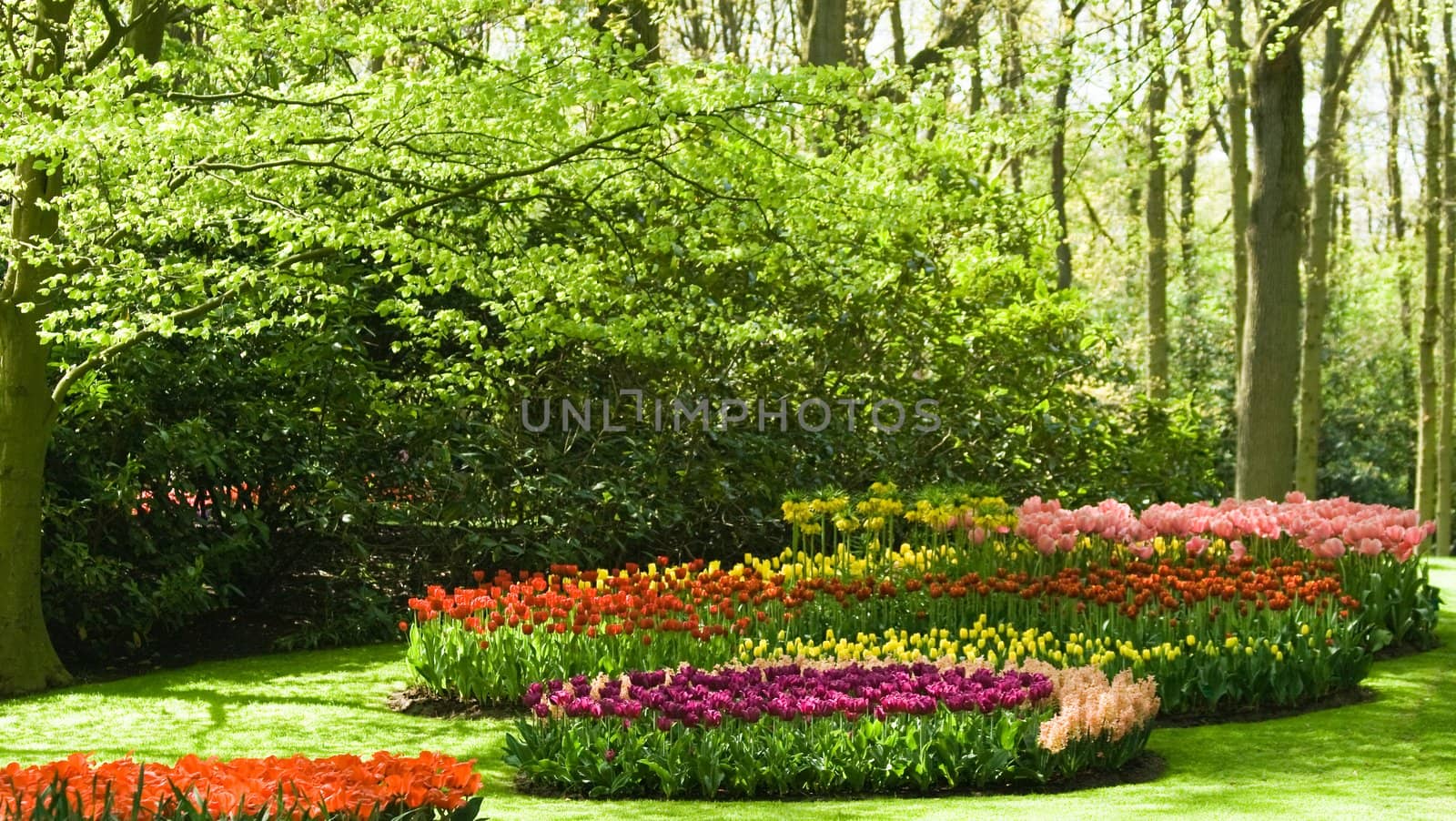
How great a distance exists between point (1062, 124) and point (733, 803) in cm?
765

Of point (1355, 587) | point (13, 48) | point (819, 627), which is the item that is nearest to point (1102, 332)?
Result: point (1355, 587)

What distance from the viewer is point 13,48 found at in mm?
8031

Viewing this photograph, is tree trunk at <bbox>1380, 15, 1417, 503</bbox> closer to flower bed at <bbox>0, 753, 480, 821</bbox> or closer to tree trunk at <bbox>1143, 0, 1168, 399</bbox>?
tree trunk at <bbox>1143, 0, 1168, 399</bbox>

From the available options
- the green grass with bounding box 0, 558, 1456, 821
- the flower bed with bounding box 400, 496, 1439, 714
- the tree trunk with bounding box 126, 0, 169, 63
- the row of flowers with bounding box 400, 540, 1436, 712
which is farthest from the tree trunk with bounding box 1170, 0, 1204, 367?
the tree trunk with bounding box 126, 0, 169, 63

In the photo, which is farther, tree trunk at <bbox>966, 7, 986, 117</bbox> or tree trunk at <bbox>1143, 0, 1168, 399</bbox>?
tree trunk at <bbox>1143, 0, 1168, 399</bbox>

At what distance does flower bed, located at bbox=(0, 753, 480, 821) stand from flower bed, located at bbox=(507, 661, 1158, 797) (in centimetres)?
142

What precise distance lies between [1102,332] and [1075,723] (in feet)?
26.2

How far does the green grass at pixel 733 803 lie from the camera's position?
5.30m

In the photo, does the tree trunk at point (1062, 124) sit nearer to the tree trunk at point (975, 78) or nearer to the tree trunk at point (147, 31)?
the tree trunk at point (975, 78)

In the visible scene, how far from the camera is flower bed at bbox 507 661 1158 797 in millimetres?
5586

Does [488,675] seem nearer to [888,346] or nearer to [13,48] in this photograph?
[13,48]

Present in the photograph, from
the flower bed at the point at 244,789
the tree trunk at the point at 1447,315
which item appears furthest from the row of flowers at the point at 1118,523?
the tree trunk at the point at 1447,315

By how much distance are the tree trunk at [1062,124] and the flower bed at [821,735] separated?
19.9 ft

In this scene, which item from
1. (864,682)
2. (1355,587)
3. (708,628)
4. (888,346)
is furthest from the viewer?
(888,346)
